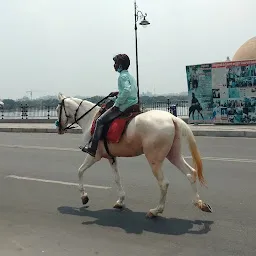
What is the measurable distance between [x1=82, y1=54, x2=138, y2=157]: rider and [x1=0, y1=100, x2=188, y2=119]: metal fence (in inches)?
739

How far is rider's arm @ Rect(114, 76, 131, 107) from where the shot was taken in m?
6.22

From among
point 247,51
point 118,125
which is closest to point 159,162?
Result: point 118,125

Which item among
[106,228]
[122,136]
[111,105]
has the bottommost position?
[106,228]

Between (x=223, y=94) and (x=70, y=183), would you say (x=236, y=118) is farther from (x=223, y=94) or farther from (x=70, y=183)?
(x=70, y=183)

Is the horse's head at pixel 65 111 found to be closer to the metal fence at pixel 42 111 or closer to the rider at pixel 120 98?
the rider at pixel 120 98

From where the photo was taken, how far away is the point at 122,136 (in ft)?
20.5

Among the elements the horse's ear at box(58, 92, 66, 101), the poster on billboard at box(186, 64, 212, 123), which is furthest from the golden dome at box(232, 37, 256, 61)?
the horse's ear at box(58, 92, 66, 101)

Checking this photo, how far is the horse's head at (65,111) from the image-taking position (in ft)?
23.8

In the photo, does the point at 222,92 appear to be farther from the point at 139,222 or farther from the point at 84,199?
the point at 139,222

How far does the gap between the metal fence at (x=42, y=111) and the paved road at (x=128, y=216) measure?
51.9 feet

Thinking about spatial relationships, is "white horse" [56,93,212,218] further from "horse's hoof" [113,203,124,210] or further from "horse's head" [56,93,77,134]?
"horse's head" [56,93,77,134]

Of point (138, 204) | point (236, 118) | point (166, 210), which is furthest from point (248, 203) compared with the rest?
point (236, 118)

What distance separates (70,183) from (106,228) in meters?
3.10

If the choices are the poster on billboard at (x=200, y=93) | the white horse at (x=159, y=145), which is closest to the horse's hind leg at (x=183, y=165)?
the white horse at (x=159, y=145)
